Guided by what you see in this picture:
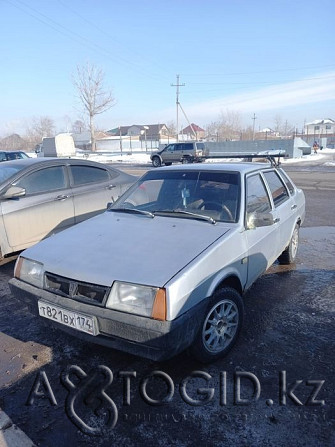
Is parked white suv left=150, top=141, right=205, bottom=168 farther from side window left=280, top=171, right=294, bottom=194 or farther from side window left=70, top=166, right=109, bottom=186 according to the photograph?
side window left=280, top=171, right=294, bottom=194

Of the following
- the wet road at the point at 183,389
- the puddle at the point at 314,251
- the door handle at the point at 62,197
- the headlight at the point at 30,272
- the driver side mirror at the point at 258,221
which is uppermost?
the driver side mirror at the point at 258,221

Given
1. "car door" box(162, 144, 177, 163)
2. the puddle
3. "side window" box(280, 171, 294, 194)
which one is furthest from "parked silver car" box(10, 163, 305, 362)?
"car door" box(162, 144, 177, 163)

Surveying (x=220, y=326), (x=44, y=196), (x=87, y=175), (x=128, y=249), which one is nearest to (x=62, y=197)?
(x=44, y=196)

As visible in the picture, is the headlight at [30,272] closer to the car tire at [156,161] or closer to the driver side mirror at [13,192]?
the driver side mirror at [13,192]

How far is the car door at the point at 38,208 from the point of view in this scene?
15.2 feet

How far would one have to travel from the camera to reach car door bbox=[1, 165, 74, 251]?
15.2 feet

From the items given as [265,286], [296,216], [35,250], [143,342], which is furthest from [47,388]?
[296,216]

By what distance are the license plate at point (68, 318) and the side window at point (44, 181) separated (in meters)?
2.82

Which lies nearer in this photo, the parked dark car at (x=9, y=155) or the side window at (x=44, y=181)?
the side window at (x=44, y=181)

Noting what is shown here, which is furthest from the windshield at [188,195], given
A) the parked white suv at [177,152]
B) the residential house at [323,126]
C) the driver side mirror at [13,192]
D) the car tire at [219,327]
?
the residential house at [323,126]

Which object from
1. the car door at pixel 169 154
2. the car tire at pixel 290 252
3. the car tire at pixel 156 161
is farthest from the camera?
the car tire at pixel 156 161

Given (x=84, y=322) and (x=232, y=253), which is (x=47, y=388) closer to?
(x=84, y=322)

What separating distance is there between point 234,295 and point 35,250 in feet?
5.93

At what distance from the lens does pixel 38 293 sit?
265 cm
